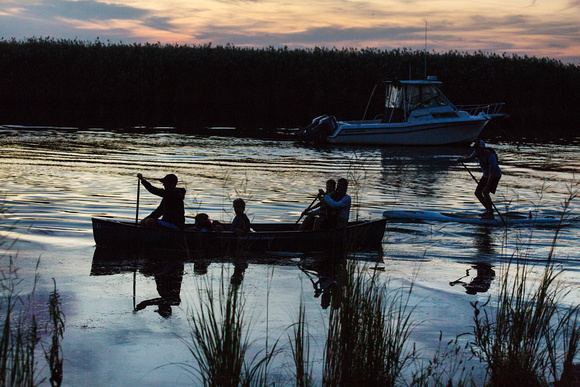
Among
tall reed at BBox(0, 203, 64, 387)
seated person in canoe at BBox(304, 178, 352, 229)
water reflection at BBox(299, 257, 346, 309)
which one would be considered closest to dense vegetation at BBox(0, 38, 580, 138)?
seated person in canoe at BBox(304, 178, 352, 229)

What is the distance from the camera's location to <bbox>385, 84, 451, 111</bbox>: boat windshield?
105 feet

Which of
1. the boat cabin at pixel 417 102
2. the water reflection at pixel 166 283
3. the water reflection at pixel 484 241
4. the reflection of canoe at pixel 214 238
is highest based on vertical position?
Answer: the boat cabin at pixel 417 102

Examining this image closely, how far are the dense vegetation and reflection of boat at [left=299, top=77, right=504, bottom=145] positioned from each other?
1263cm

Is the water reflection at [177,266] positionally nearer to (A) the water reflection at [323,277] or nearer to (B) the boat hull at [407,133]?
(A) the water reflection at [323,277]

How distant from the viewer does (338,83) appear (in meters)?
48.8

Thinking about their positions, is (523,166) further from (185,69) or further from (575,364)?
(185,69)

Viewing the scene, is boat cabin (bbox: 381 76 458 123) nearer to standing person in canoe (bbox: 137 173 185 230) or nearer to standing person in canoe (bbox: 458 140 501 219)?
standing person in canoe (bbox: 458 140 501 219)

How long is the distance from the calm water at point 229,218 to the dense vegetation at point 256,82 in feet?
50.6

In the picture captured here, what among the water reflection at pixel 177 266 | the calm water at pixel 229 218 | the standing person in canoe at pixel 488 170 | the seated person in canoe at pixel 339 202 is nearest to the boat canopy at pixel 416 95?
the calm water at pixel 229 218

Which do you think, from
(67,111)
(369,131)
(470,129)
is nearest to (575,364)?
(369,131)

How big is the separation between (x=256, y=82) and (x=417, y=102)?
19.1 m

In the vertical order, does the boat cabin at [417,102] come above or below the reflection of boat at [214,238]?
above

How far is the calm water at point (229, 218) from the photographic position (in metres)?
7.70

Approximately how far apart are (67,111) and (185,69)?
9.38m
